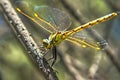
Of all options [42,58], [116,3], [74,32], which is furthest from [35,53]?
[116,3]

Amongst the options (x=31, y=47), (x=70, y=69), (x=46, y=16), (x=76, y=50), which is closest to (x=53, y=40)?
(x=46, y=16)

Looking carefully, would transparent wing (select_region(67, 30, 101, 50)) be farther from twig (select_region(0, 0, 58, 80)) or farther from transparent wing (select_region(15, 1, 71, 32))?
twig (select_region(0, 0, 58, 80))

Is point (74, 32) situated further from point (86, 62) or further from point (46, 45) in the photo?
point (86, 62)

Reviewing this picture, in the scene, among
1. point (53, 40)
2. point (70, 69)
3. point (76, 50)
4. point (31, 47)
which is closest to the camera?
point (31, 47)

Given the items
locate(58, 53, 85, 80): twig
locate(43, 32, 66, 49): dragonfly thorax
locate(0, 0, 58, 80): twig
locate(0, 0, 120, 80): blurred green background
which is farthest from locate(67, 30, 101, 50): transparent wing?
locate(0, 0, 120, 80): blurred green background

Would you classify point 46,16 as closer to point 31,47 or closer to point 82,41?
point 82,41

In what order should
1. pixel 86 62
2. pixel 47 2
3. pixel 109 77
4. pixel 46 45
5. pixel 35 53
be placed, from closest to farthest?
pixel 35 53 < pixel 46 45 < pixel 47 2 < pixel 109 77 < pixel 86 62
